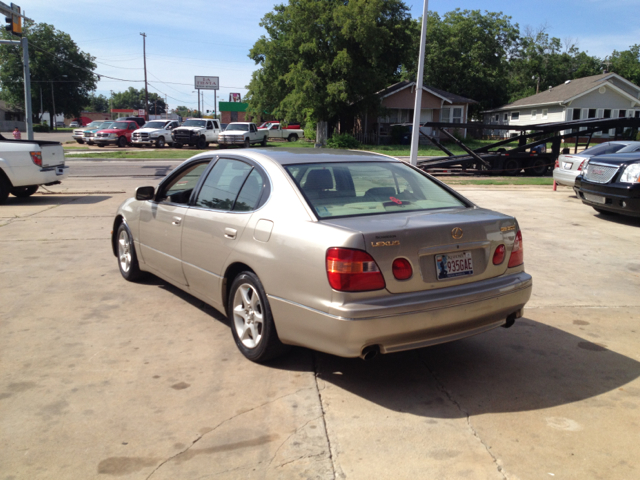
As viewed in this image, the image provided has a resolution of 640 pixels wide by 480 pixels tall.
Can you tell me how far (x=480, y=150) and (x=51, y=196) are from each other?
606 inches

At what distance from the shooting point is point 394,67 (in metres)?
41.7

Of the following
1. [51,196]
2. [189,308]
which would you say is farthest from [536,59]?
[189,308]

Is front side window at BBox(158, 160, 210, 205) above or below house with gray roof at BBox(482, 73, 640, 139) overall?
below

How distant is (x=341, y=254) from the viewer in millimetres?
3512

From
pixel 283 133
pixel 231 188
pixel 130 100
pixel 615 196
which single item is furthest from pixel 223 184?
pixel 130 100

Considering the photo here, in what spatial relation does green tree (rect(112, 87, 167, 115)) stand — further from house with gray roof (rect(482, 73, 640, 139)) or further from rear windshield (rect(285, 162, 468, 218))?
rear windshield (rect(285, 162, 468, 218))

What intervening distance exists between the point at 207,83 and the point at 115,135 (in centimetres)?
5360

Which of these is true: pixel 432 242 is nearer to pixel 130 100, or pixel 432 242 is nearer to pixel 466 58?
pixel 466 58

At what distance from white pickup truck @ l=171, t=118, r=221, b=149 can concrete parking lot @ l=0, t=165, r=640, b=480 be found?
98.1ft

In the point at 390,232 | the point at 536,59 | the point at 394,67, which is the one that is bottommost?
the point at 390,232

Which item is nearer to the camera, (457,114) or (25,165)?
(25,165)

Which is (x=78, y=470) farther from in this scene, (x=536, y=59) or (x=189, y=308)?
(x=536, y=59)

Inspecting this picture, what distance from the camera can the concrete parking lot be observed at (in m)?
3.03

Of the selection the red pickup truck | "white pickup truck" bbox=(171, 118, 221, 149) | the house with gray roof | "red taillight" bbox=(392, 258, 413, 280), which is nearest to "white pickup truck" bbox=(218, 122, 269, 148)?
"white pickup truck" bbox=(171, 118, 221, 149)
